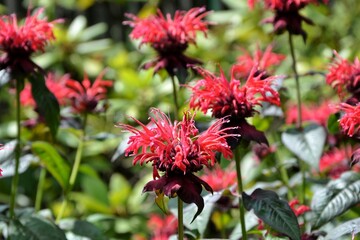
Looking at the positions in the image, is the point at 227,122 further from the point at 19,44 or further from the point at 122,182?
the point at 122,182

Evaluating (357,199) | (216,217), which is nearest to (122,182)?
(216,217)

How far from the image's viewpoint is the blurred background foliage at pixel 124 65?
298cm

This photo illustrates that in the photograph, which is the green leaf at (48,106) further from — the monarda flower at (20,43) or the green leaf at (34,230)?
the green leaf at (34,230)

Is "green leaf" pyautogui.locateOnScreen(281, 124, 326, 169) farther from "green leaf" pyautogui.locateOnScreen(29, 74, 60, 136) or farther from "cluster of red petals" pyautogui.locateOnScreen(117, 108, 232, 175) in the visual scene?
"green leaf" pyautogui.locateOnScreen(29, 74, 60, 136)

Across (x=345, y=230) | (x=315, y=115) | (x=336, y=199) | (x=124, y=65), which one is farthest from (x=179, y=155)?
(x=124, y=65)

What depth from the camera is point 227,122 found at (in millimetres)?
1427

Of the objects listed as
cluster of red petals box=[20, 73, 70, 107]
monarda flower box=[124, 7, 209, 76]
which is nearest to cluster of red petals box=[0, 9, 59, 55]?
monarda flower box=[124, 7, 209, 76]

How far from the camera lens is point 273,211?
137 centimetres

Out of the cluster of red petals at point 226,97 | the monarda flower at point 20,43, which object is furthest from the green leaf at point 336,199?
the monarda flower at point 20,43

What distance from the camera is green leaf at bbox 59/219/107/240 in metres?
1.77

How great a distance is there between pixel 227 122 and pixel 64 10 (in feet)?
11.3

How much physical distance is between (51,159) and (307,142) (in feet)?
2.28

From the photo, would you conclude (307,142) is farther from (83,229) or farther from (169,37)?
(83,229)

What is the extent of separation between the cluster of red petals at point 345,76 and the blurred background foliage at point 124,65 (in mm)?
758
